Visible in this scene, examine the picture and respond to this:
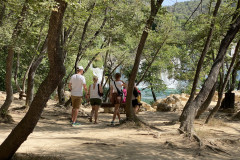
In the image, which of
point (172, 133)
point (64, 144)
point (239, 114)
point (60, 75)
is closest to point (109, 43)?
point (239, 114)

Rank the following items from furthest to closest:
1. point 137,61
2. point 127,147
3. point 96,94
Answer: point 96,94 < point 137,61 < point 127,147

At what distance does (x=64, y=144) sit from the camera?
544 centimetres

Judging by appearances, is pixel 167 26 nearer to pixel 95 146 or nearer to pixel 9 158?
pixel 95 146

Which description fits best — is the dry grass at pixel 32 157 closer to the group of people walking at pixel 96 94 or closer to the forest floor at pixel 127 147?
the forest floor at pixel 127 147

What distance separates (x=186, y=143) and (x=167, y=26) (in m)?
12.2

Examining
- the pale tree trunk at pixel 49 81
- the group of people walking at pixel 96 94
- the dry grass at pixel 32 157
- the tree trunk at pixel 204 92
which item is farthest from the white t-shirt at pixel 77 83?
the pale tree trunk at pixel 49 81

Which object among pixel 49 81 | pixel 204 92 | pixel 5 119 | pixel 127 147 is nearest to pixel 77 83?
pixel 5 119

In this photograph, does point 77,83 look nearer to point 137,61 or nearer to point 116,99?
point 116,99

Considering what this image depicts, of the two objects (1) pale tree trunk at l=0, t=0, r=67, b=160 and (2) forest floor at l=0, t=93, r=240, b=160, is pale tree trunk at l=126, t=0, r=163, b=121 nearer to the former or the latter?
(2) forest floor at l=0, t=93, r=240, b=160

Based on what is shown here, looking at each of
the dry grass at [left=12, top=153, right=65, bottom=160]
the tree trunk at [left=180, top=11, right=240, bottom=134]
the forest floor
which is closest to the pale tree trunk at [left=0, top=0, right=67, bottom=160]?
the dry grass at [left=12, top=153, right=65, bottom=160]

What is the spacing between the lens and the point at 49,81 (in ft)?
13.0

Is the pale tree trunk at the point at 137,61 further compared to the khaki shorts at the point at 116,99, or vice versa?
the khaki shorts at the point at 116,99

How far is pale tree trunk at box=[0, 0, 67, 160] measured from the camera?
391 centimetres

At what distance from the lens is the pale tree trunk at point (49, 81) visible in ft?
12.8
